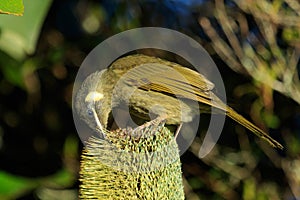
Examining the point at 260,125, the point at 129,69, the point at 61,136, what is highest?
the point at 129,69

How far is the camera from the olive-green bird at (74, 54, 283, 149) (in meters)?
2.51

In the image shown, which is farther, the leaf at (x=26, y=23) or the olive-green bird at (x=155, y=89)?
the olive-green bird at (x=155, y=89)

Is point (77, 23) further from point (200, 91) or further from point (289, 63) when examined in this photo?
point (200, 91)

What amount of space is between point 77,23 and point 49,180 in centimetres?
125

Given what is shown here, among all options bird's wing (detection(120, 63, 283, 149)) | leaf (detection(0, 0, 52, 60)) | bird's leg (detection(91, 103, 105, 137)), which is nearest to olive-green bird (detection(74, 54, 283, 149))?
bird's wing (detection(120, 63, 283, 149))

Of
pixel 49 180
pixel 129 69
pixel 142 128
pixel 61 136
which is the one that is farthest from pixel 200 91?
pixel 61 136

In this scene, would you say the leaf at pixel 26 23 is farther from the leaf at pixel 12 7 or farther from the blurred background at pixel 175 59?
the blurred background at pixel 175 59

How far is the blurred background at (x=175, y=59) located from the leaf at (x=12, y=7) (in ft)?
7.71

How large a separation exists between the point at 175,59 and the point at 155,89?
5.50 ft

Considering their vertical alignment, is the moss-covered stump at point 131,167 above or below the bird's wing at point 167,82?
below

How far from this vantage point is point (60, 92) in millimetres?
4277

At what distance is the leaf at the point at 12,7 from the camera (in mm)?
1389

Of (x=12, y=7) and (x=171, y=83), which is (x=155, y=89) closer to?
(x=171, y=83)

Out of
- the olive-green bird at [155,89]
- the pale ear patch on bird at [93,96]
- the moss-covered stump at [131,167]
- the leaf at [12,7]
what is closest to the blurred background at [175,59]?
the olive-green bird at [155,89]
